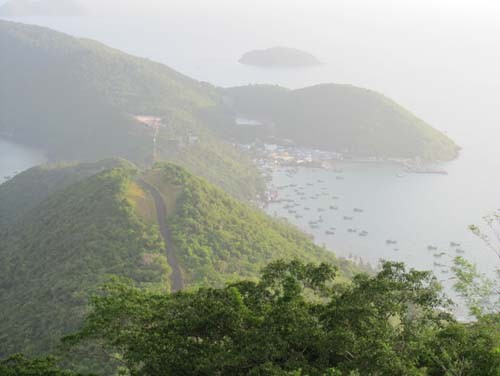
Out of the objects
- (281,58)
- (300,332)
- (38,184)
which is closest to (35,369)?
(300,332)

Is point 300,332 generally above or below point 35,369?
above

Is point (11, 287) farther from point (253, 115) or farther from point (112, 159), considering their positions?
point (253, 115)

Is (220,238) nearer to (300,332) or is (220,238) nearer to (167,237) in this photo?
(167,237)

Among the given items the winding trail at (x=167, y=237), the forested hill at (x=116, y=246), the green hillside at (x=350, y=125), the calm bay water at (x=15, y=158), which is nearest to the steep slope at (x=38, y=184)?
the forested hill at (x=116, y=246)

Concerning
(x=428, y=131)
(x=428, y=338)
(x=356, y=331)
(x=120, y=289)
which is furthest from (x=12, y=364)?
(x=428, y=131)

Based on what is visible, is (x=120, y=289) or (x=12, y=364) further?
(x=120, y=289)

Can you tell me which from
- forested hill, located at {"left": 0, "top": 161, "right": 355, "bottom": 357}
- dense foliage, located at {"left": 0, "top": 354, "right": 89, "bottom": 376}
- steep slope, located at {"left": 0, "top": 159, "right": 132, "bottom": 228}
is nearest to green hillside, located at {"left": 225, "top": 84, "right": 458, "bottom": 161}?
steep slope, located at {"left": 0, "top": 159, "right": 132, "bottom": 228}

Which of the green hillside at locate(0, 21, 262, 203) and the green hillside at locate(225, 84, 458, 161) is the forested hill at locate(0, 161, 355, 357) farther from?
the green hillside at locate(225, 84, 458, 161)
